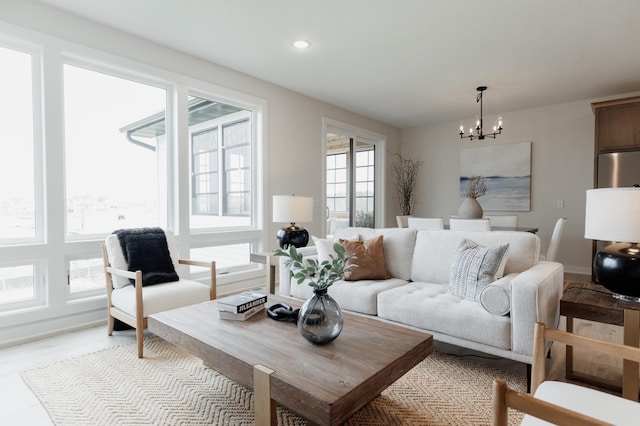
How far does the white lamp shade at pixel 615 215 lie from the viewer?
1.75m

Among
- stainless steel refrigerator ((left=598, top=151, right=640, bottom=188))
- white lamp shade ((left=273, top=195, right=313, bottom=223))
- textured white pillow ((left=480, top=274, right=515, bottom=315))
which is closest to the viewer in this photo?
textured white pillow ((left=480, top=274, right=515, bottom=315))

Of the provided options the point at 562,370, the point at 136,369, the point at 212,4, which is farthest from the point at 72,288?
the point at 562,370

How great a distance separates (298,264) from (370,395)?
632mm

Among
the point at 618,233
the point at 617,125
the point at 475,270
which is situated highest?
the point at 617,125

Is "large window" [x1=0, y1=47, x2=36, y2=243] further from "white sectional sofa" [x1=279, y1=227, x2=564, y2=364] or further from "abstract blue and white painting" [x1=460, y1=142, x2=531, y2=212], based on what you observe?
"abstract blue and white painting" [x1=460, y1=142, x2=531, y2=212]

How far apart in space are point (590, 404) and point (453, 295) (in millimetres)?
1330

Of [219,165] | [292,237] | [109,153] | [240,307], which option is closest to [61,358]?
[240,307]

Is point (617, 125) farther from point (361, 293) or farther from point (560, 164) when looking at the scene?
point (361, 293)

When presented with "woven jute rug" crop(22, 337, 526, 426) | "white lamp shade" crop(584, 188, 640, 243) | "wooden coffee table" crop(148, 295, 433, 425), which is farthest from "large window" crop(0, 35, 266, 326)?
"white lamp shade" crop(584, 188, 640, 243)

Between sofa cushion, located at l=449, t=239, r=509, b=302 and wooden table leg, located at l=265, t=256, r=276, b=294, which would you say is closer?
sofa cushion, located at l=449, t=239, r=509, b=302

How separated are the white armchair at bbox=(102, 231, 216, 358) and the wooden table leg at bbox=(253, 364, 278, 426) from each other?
1.45 metres

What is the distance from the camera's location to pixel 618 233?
179cm

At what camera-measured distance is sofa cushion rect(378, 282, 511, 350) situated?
6.79 feet

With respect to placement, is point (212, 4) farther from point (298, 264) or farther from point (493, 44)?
point (493, 44)
